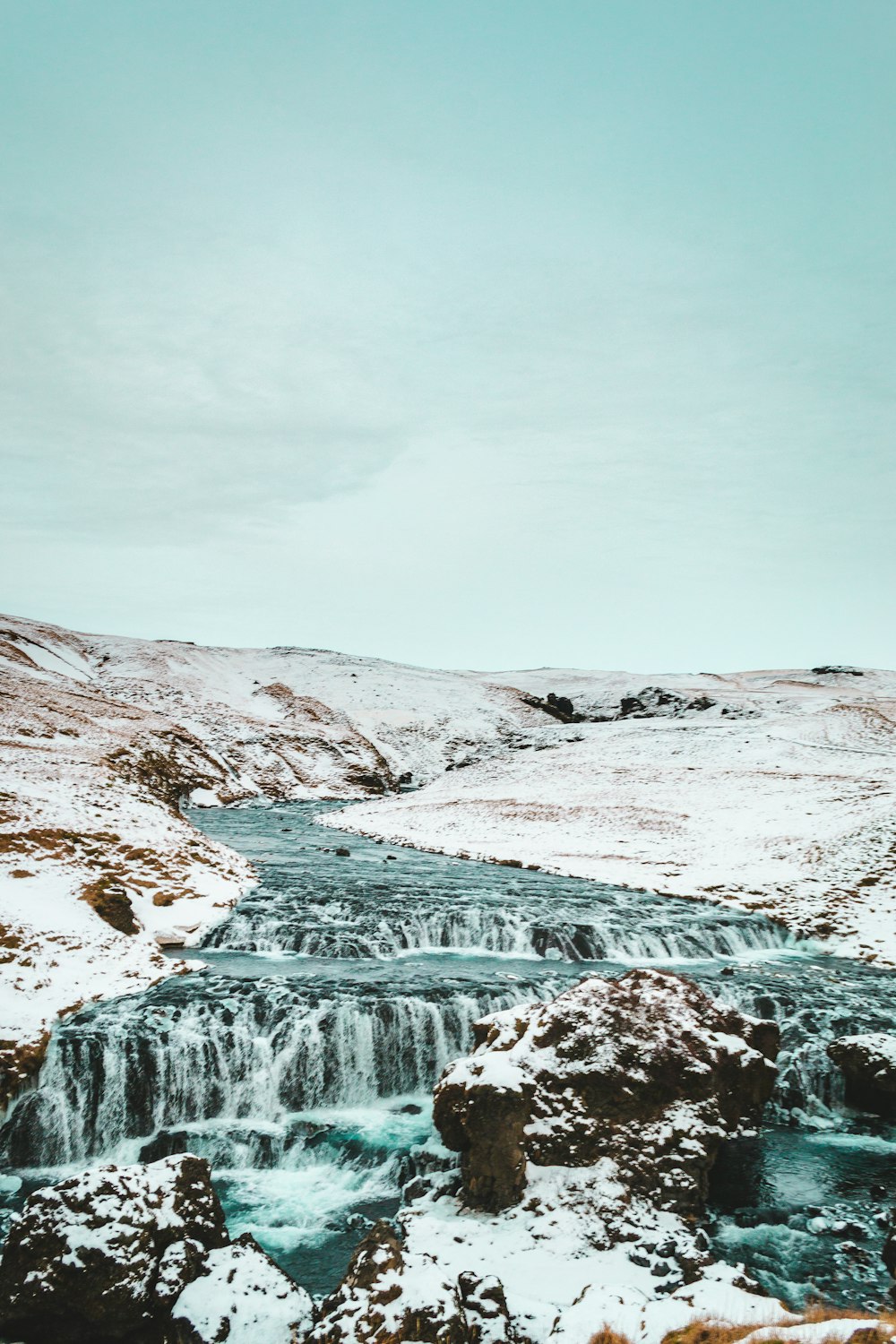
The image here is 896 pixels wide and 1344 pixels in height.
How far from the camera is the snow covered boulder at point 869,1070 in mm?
15359

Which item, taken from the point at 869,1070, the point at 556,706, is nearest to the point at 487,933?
the point at 869,1070

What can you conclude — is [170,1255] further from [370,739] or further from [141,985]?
[370,739]

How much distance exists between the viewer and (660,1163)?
1234 centimetres

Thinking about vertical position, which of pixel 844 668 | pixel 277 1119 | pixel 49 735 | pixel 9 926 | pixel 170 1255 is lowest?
pixel 277 1119

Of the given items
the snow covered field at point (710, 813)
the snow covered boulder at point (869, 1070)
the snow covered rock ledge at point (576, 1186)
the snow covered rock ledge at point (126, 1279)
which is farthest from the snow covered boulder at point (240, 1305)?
the snow covered field at point (710, 813)

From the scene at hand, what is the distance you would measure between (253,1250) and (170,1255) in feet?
3.33

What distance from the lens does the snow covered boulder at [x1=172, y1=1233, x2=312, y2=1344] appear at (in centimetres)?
873

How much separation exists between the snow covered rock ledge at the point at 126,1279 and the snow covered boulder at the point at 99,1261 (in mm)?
10

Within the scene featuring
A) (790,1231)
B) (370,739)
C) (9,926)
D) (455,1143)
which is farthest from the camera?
(370,739)

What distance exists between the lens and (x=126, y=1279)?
29.5 feet

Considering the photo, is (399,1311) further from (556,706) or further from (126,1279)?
(556,706)

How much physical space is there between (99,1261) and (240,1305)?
1752 millimetres

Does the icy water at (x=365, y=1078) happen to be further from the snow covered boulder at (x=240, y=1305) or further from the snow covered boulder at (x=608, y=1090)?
the snow covered boulder at (x=240, y=1305)

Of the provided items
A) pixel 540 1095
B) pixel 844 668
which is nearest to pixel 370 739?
Answer: pixel 540 1095
